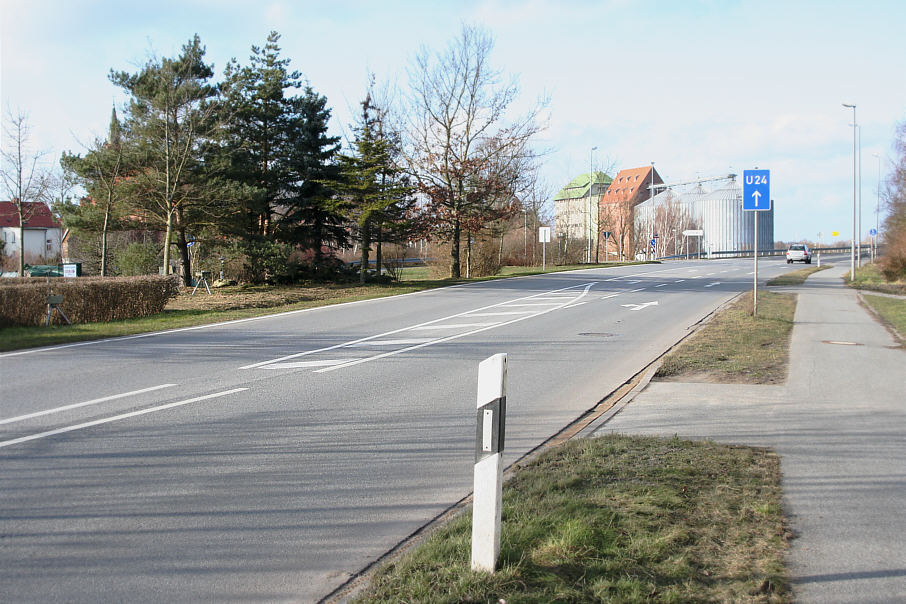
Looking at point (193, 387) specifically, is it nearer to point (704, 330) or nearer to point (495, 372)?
point (495, 372)

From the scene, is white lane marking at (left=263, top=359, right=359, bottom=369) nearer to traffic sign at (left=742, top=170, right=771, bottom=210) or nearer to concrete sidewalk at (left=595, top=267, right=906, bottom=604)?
concrete sidewalk at (left=595, top=267, right=906, bottom=604)

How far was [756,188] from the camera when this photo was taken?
55.5ft

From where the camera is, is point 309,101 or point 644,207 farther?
point 644,207

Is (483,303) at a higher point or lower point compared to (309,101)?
lower

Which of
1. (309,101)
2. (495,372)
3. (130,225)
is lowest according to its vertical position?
(495,372)

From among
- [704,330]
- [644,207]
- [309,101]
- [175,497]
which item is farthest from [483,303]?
[644,207]

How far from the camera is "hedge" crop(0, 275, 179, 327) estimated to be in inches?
660

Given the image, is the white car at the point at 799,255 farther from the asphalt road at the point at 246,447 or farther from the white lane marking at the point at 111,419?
the white lane marking at the point at 111,419

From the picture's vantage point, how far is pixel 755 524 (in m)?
4.54

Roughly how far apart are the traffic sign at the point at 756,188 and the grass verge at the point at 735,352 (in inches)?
106

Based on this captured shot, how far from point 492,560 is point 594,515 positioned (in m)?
1.07

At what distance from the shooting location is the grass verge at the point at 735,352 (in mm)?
10211

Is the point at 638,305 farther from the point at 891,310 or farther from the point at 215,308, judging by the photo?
the point at 215,308

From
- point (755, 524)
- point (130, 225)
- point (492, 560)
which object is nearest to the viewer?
point (492, 560)
